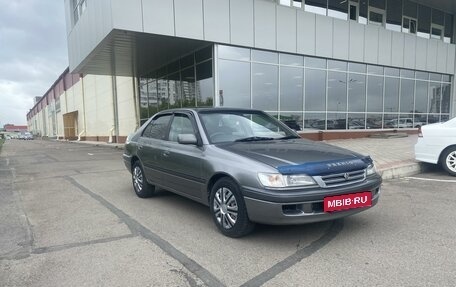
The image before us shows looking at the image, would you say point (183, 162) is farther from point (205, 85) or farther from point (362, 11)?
point (362, 11)

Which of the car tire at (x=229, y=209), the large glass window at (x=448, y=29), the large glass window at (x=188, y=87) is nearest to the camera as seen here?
the car tire at (x=229, y=209)

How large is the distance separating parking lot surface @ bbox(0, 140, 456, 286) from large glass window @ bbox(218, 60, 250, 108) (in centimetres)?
855

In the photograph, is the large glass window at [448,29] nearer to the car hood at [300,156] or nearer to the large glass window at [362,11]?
the large glass window at [362,11]

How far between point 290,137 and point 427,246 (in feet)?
7.43

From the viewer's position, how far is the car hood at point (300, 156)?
12.3 ft

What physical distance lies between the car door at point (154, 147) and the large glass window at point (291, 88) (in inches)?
397

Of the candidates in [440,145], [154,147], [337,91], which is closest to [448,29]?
[337,91]

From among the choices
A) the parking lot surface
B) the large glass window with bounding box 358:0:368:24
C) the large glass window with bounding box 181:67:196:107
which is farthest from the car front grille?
the large glass window with bounding box 358:0:368:24

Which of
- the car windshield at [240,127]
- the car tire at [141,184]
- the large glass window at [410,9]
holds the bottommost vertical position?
the car tire at [141,184]

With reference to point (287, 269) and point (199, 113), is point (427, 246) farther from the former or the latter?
point (199, 113)

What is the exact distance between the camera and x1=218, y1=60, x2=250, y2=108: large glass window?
46.0 ft

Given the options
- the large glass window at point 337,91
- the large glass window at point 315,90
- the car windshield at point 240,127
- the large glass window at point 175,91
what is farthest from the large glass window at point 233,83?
the car windshield at point 240,127

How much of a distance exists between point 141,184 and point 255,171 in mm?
3268

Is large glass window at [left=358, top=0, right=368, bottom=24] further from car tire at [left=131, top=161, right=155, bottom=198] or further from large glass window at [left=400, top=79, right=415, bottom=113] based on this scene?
car tire at [left=131, top=161, right=155, bottom=198]
